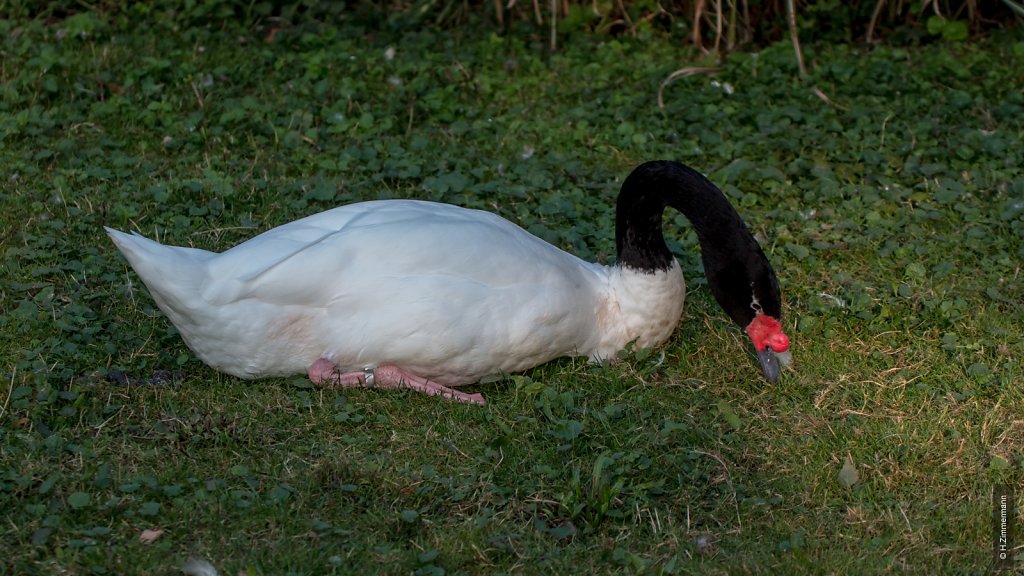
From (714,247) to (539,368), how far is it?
84cm

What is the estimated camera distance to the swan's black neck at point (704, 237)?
15.4ft

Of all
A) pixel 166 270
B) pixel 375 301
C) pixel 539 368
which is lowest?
pixel 539 368

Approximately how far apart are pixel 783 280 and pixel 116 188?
3351mm

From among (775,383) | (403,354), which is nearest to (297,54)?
(403,354)

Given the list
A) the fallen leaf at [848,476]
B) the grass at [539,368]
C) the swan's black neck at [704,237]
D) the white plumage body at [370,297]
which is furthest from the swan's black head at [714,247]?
the fallen leaf at [848,476]

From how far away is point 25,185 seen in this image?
20.4 ft

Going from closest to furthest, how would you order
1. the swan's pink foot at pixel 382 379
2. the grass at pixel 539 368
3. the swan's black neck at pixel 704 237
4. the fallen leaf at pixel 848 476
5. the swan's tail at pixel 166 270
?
the grass at pixel 539 368 → the fallen leaf at pixel 848 476 → the swan's tail at pixel 166 270 → the swan's pink foot at pixel 382 379 → the swan's black neck at pixel 704 237

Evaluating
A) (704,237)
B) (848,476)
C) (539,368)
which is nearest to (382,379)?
(539,368)

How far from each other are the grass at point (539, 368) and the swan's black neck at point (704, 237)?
1.14 ft

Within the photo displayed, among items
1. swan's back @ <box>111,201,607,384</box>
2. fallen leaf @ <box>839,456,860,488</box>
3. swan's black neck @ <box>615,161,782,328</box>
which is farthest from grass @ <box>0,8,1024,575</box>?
swan's black neck @ <box>615,161,782,328</box>

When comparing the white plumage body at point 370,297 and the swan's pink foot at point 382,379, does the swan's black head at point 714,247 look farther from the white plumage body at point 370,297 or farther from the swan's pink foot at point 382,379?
the swan's pink foot at point 382,379

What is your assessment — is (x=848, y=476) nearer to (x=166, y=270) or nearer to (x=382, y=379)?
(x=382, y=379)

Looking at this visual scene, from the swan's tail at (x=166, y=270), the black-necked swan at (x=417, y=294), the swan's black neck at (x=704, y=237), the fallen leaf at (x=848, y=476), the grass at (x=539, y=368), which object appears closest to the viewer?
the grass at (x=539, y=368)

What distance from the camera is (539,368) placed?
490cm
